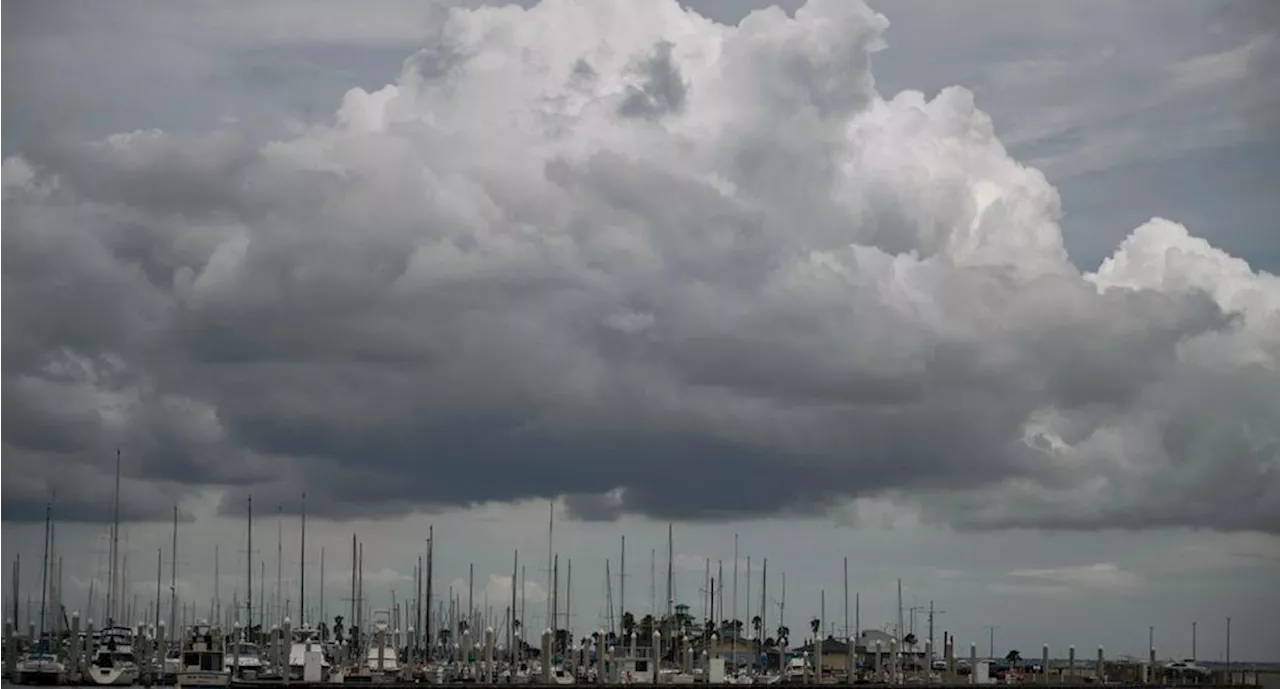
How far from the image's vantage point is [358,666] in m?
188

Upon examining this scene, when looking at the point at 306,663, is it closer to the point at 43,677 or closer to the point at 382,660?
the point at 382,660

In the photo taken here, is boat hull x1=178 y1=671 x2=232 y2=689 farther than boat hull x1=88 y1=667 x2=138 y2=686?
No

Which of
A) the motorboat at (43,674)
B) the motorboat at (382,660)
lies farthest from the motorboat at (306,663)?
the motorboat at (43,674)

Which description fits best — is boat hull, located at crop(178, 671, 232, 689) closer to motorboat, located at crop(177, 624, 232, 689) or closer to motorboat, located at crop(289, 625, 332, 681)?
motorboat, located at crop(177, 624, 232, 689)

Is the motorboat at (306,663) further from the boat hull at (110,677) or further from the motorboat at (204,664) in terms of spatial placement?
the boat hull at (110,677)

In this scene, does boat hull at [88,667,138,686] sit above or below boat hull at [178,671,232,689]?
below

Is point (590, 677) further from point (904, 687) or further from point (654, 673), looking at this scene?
point (904, 687)

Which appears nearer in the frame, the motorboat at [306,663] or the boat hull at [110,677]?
the motorboat at [306,663]

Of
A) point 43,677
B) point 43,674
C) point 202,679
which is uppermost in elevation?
point 202,679

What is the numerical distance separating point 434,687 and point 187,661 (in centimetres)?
2979

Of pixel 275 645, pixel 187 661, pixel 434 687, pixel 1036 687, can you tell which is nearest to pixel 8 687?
pixel 187 661

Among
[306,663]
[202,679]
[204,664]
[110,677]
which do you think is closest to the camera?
[306,663]

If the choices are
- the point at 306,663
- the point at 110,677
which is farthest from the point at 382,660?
the point at 110,677

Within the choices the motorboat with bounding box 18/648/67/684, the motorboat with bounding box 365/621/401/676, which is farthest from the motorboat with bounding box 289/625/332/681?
the motorboat with bounding box 18/648/67/684
